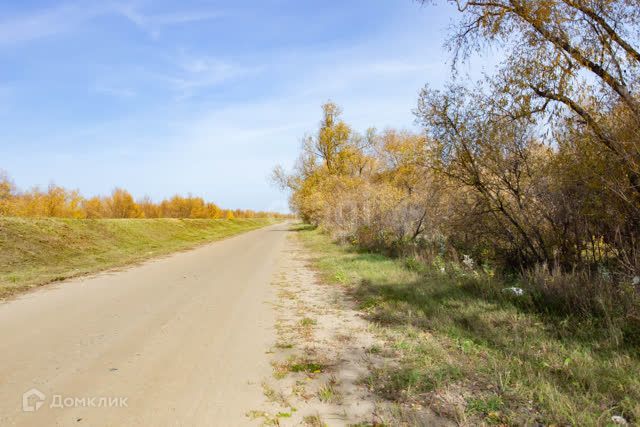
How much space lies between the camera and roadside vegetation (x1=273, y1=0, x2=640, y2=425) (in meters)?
4.06

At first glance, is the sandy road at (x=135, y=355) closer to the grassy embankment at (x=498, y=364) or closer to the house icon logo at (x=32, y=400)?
the house icon logo at (x=32, y=400)

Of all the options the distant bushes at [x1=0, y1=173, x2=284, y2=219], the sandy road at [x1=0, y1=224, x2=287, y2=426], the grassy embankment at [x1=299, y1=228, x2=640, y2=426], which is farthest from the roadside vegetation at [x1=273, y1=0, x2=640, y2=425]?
the distant bushes at [x1=0, y1=173, x2=284, y2=219]

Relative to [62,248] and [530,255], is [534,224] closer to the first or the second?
[530,255]

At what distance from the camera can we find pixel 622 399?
360 cm

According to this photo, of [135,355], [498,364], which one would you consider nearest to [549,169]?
[498,364]

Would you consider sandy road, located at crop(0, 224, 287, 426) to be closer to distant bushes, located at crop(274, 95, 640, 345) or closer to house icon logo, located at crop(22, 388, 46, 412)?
house icon logo, located at crop(22, 388, 46, 412)

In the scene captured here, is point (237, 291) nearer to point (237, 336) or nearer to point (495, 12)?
point (237, 336)

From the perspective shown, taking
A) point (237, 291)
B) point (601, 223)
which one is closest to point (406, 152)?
point (601, 223)

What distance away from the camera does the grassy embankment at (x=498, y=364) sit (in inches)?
138

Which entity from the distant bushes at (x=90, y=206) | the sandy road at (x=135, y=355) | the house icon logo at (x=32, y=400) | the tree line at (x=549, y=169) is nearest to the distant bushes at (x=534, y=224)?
the tree line at (x=549, y=169)

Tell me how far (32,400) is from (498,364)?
5186mm

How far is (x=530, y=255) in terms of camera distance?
9.77 m

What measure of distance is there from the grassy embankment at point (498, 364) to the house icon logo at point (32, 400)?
3.48 meters

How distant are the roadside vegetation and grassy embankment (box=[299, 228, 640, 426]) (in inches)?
0.8
